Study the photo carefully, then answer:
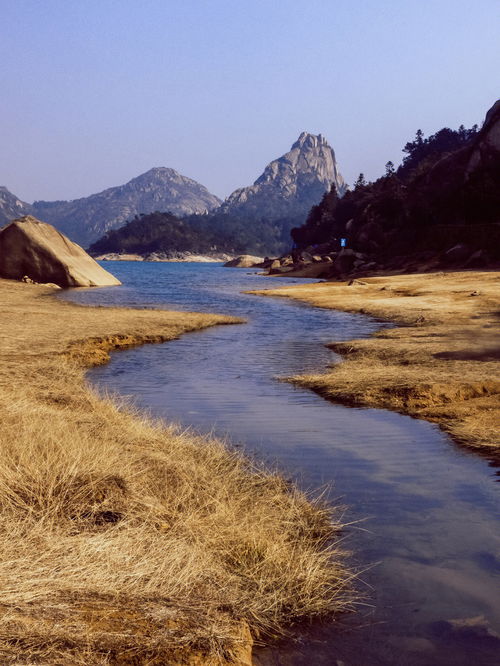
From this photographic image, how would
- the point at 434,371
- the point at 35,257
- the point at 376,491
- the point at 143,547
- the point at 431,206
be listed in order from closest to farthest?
the point at 143,547 → the point at 376,491 → the point at 434,371 → the point at 35,257 → the point at 431,206

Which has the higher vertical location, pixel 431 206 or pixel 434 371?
pixel 431 206

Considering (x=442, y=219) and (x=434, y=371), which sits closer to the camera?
(x=434, y=371)

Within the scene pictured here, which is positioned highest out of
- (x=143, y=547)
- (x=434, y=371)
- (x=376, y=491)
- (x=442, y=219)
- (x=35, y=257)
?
(x=442, y=219)

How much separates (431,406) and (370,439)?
6.87 ft

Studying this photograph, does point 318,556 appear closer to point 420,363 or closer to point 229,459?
point 229,459

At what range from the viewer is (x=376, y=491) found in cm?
664

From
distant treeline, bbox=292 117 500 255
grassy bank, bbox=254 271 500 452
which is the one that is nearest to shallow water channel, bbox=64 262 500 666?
grassy bank, bbox=254 271 500 452

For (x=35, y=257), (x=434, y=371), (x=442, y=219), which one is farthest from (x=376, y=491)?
(x=442, y=219)

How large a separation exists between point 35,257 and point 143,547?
126ft

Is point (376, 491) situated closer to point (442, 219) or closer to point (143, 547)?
point (143, 547)

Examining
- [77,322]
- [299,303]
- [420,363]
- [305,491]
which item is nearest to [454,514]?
[305,491]

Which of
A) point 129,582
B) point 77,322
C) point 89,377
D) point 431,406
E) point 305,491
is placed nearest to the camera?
point 129,582

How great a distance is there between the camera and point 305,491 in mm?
6539

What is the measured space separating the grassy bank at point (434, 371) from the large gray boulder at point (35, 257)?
2171 cm
